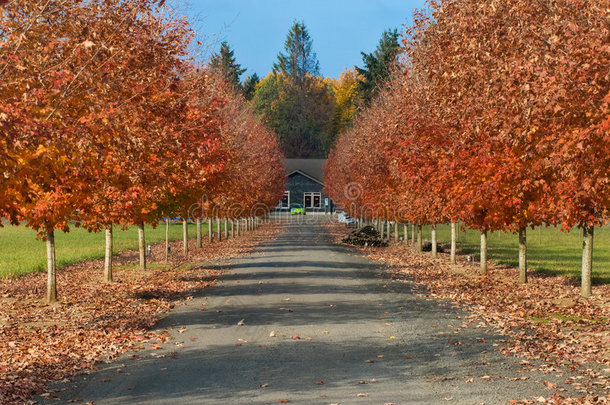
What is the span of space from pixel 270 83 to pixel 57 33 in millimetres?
115266

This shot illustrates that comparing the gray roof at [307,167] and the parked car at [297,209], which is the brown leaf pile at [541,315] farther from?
the gray roof at [307,167]

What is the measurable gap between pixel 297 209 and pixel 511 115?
96.6 meters

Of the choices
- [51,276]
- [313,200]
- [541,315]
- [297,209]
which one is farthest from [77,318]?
[313,200]

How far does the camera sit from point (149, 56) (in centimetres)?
1608

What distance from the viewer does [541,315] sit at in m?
14.7

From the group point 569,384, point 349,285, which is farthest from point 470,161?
point 569,384

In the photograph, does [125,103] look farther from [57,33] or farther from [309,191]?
[309,191]

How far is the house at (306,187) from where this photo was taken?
111 meters

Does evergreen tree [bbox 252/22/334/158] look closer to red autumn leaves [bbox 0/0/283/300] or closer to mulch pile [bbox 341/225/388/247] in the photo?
mulch pile [bbox 341/225/388/247]

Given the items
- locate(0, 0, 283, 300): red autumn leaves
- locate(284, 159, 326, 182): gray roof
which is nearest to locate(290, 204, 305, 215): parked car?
locate(284, 159, 326, 182): gray roof

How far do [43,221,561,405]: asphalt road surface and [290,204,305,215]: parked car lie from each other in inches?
3562

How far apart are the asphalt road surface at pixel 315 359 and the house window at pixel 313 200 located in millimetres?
94103

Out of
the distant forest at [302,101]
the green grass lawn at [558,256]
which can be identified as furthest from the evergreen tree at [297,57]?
the green grass lawn at [558,256]

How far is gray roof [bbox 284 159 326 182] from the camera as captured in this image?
111m
